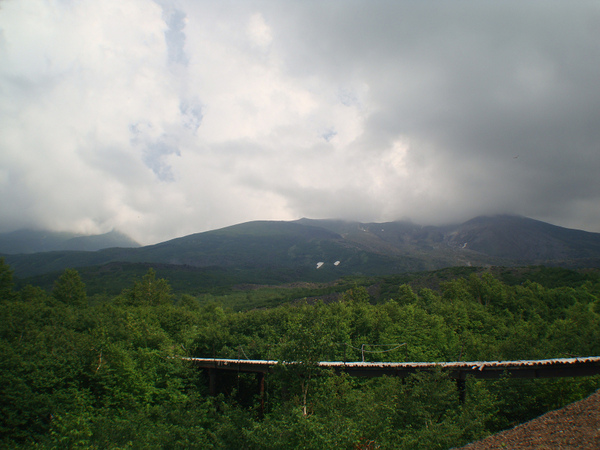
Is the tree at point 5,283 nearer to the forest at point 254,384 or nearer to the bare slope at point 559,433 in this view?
the forest at point 254,384

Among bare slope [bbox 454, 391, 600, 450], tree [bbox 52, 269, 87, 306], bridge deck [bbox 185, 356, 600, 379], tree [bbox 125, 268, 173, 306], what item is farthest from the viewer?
tree [bbox 125, 268, 173, 306]

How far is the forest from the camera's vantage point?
22.8m

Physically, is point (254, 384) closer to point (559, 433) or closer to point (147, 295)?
point (559, 433)

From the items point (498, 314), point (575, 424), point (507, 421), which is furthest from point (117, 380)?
point (498, 314)

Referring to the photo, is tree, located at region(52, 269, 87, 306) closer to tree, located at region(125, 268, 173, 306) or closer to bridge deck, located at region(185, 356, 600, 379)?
tree, located at region(125, 268, 173, 306)

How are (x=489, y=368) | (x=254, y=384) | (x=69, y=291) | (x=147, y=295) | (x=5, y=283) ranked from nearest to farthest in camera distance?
(x=489, y=368)
(x=254, y=384)
(x=5, y=283)
(x=69, y=291)
(x=147, y=295)

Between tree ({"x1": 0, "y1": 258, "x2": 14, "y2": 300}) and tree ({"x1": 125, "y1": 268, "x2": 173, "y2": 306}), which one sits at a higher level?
tree ({"x1": 0, "y1": 258, "x2": 14, "y2": 300})

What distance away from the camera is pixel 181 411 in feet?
113

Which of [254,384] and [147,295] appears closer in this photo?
[254,384]

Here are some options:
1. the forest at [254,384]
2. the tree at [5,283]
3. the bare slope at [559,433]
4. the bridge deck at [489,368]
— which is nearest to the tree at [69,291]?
the forest at [254,384]

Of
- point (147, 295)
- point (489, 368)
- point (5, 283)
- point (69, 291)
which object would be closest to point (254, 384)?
point (489, 368)

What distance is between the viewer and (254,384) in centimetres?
4847

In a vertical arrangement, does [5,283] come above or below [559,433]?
above

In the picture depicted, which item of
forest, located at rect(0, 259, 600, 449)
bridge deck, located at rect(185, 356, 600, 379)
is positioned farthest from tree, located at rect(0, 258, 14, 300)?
bridge deck, located at rect(185, 356, 600, 379)
